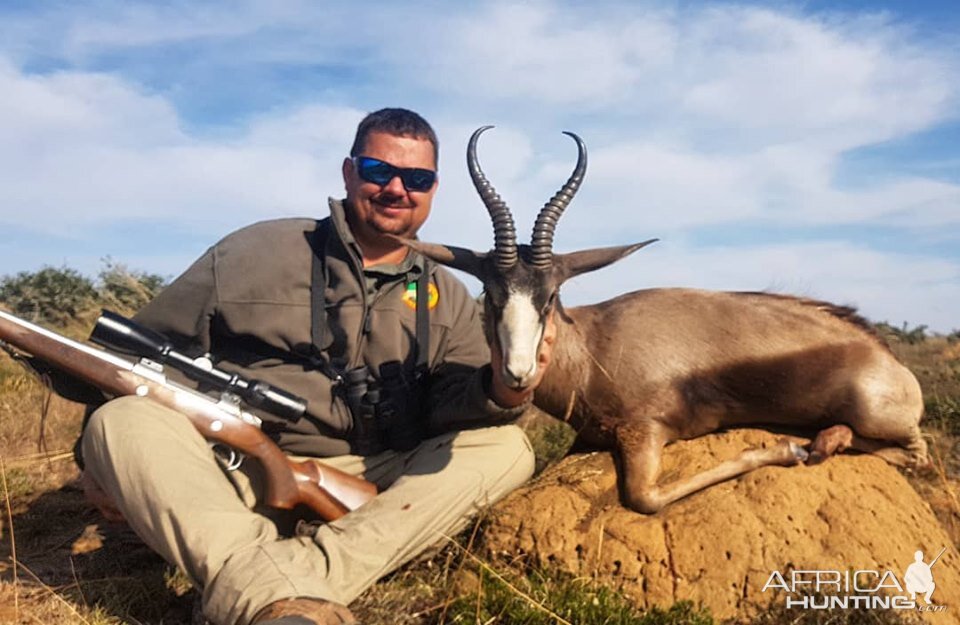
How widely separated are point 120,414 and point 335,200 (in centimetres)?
186

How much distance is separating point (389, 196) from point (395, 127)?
50 centimetres

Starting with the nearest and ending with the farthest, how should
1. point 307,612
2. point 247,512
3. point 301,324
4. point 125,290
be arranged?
1. point 307,612
2. point 247,512
3. point 301,324
4. point 125,290

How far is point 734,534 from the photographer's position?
429 cm

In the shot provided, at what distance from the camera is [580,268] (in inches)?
198

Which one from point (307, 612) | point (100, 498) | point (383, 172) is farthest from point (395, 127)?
point (307, 612)

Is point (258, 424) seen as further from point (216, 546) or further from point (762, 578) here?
point (762, 578)

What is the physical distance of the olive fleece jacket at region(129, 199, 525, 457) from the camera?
4.79m

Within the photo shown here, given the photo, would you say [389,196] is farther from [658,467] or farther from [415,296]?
[658,467]

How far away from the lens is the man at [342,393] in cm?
383

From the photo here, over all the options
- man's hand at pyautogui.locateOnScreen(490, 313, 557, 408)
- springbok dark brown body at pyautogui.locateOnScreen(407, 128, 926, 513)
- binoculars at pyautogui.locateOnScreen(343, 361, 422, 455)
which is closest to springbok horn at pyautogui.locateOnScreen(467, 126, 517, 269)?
springbok dark brown body at pyautogui.locateOnScreen(407, 128, 926, 513)

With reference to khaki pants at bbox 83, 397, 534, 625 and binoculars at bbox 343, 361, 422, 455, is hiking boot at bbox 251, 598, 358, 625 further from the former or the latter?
binoculars at bbox 343, 361, 422, 455

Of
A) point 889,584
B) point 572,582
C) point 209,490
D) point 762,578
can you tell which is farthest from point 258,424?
point 889,584

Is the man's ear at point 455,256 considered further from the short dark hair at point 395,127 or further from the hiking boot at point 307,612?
the hiking boot at point 307,612

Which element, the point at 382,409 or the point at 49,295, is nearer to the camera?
the point at 382,409
